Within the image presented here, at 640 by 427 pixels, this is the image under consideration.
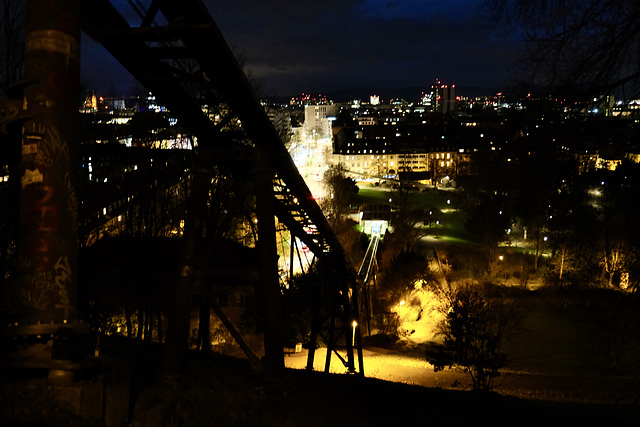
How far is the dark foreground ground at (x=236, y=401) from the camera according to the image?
397cm

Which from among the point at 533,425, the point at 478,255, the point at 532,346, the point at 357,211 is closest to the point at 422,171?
the point at 357,211

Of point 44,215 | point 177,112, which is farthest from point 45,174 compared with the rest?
point 177,112

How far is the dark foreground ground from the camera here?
397 centimetres

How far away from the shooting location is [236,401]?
17.9ft

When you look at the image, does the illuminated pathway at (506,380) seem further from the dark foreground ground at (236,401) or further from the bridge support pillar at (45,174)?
the bridge support pillar at (45,174)

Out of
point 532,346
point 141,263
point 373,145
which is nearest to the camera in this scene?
point 141,263

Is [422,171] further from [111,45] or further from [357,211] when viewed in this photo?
[111,45]

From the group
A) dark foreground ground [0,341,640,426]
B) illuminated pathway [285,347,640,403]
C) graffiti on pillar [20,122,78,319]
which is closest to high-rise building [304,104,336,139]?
illuminated pathway [285,347,640,403]

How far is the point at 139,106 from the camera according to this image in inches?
616

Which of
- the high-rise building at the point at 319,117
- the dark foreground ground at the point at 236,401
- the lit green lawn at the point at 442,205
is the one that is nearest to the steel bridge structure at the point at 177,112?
the dark foreground ground at the point at 236,401

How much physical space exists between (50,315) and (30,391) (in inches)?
26.0

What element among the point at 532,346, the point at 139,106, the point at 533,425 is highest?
the point at 139,106

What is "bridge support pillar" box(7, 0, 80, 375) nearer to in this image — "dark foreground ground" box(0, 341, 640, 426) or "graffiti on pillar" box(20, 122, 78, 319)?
"graffiti on pillar" box(20, 122, 78, 319)

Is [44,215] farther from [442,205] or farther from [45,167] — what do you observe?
[442,205]
